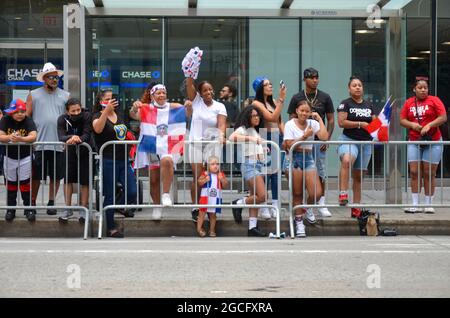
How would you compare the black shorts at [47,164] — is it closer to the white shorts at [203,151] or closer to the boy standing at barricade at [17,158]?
the boy standing at barricade at [17,158]

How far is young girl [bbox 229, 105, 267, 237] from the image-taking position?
1044cm

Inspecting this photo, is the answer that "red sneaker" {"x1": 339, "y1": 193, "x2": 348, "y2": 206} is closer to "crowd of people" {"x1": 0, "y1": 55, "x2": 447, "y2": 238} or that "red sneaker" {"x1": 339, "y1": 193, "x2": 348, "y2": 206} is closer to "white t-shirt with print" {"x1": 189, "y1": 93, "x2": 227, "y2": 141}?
"crowd of people" {"x1": 0, "y1": 55, "x2": 447, "y2": 238}

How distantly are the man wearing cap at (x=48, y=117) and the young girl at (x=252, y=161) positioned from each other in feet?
7.70

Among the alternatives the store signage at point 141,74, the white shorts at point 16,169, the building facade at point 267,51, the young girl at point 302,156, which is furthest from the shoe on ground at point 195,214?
the store signage at point 141,74

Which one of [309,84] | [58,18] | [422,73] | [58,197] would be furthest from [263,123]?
[58,18]

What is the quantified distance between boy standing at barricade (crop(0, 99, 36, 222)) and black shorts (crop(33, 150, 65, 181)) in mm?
109

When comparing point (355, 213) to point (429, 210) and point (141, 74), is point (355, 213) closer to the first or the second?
point (429, 210)

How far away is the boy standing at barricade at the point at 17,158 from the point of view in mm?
10570

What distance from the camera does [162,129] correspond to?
10555 millimetres

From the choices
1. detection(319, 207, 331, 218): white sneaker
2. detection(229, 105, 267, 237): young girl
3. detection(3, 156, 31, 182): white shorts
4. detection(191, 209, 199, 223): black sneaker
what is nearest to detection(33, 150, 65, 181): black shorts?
detection(3, 156, 31, 182): white shorts

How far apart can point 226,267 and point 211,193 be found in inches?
98.6

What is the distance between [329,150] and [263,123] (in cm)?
118
